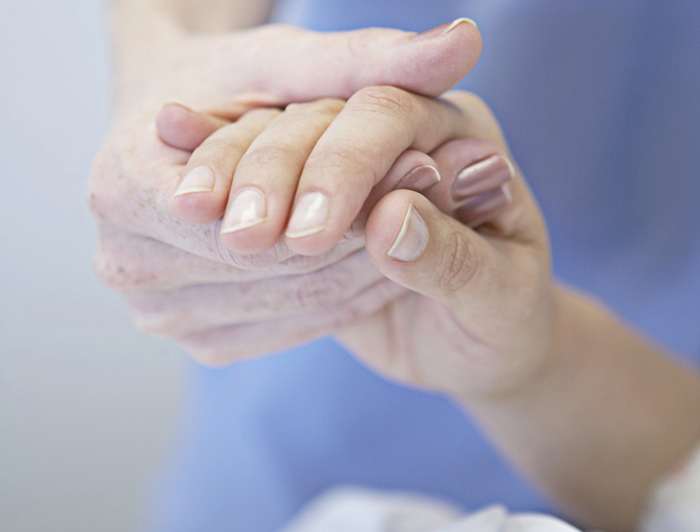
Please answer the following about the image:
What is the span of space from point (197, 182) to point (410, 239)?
0.37ft

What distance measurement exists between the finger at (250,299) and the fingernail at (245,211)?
0.40 ft

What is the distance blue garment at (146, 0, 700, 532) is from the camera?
70 centimetres

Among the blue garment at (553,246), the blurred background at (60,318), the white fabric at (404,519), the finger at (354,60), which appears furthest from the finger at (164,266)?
the blurred background at (60,318)

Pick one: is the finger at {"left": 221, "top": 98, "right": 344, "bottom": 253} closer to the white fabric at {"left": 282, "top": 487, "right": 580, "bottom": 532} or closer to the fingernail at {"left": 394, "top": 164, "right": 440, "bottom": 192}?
the fingernail at {"left": 394, "top": 164, "right": 440, "bottom": 192}

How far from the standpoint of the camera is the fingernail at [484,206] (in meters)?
0.38

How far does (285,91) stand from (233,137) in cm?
8

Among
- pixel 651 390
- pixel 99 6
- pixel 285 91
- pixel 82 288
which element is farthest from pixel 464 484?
pixel 99 6

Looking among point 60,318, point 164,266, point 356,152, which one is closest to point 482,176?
point 356,152

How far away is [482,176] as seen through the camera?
0.36 meters

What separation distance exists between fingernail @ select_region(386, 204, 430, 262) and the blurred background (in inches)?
31.3

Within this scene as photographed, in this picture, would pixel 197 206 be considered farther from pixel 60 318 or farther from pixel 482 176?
pixel 60 318

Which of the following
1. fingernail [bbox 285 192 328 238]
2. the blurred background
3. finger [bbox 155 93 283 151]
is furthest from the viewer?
the blurred background

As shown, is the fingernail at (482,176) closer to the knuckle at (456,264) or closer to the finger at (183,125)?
the knuckle at (456,264)

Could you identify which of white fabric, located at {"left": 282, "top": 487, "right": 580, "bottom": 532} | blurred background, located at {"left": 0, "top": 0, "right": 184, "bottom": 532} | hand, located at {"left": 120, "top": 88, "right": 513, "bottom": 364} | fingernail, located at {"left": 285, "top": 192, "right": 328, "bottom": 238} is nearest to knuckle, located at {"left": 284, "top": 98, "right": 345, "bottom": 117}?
hand, located at {"left": 120, "top": 88, "right": 513, "bottom": 364}
